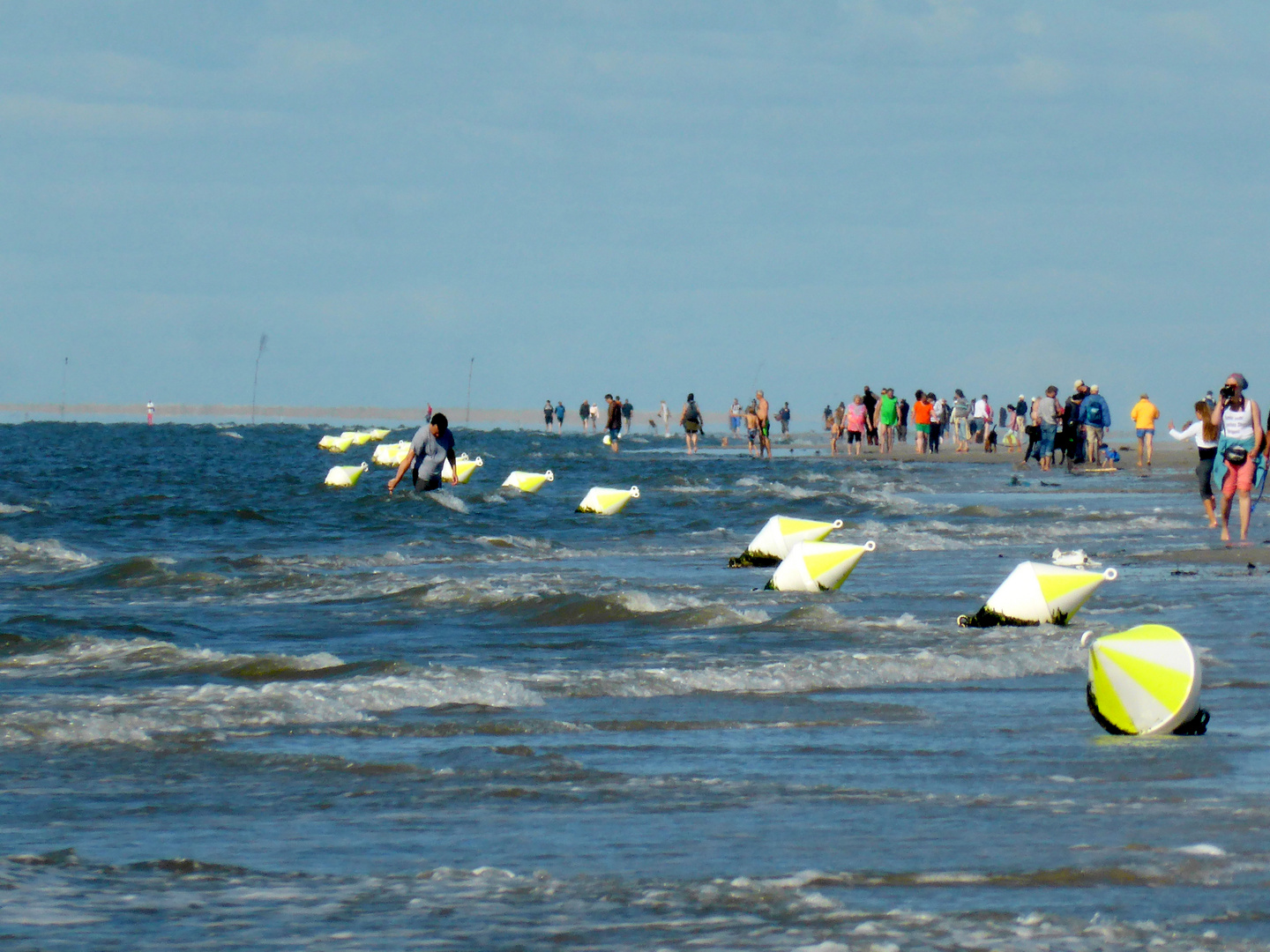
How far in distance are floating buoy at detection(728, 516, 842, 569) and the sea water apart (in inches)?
14.1

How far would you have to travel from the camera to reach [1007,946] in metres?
3.97

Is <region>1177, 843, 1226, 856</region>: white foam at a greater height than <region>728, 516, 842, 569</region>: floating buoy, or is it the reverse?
<region>728, 516, 842, 569</region>: floating buoy

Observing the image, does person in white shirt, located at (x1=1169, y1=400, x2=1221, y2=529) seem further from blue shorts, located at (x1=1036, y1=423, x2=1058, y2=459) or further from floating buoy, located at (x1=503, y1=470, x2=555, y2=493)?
blue shorts, located at (x1=1036, y1=423, x2=1058, y2=459)

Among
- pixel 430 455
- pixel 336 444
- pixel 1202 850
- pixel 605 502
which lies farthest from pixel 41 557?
pixel 336 444

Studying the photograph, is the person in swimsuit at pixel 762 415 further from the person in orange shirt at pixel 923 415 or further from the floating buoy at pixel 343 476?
the floating buoy at pixel 343 476

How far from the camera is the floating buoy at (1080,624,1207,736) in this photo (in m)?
6.61

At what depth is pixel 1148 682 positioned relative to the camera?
21.9 ft

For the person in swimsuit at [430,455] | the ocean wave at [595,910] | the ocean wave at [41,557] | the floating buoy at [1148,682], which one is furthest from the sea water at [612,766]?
the person in swimsuit at [430,455]

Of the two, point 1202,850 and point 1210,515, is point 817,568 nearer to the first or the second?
point 1210,515

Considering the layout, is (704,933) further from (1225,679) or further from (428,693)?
(1225,679)

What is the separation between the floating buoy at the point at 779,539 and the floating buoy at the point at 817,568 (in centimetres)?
202

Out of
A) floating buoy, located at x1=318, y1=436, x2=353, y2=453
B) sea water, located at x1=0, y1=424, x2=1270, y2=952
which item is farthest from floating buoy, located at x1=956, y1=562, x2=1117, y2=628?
floating buoy, located at x1=318, y1=436, x2=353, y2=453

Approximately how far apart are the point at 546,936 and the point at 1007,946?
1.21 m

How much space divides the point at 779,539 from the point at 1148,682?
9170 millimetres
